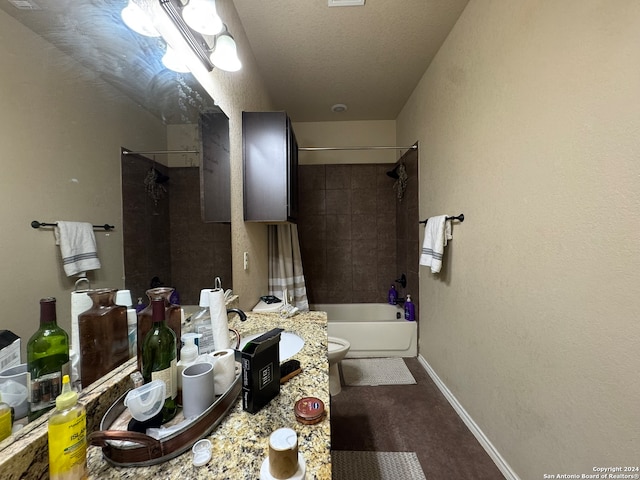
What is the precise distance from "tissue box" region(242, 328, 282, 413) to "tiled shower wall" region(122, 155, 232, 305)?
0.43 m

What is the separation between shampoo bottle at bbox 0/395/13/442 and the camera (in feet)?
1.52

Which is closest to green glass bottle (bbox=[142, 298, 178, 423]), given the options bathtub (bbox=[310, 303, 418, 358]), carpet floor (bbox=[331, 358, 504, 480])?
carpet floor (bbox=[331, 358, 504, 480])

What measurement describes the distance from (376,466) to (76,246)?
170 centimetres

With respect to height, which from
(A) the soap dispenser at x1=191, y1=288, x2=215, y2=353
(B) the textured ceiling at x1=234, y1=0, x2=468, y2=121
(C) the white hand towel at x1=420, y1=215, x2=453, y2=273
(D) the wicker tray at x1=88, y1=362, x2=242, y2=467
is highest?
(B) the textured ceiling at x1=234, y1=0, x2=468, y2=121

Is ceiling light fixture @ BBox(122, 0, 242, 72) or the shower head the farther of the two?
the shower head

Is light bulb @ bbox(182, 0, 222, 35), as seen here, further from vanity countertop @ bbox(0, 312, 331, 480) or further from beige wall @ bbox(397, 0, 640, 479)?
beige wall @ bbox(397, 0, 640, 479)

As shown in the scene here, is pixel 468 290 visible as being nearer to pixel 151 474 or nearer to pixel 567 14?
pixel 567 14

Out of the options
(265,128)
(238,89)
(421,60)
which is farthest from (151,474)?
(421,60)

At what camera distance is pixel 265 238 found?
7.98 ft

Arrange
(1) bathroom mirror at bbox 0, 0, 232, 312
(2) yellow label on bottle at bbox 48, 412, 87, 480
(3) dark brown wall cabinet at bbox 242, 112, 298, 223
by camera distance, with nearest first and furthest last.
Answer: (2) yellow label on bottle at bbox 48, 412, 87, 480
(1) bathroom mirror at bbox 0, 0, 232, 312
(3) dark brown wall cabinet at bbox 242, 112, 298, 223

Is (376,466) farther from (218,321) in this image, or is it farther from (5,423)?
(5,423)

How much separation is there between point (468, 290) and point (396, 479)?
44.3 inches

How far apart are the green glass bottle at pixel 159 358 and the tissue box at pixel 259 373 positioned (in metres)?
0.18

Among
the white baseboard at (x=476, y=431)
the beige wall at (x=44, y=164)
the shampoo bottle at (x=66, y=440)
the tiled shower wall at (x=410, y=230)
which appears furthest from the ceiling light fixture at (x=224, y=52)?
the white baseboard at (x=476, y=431)
